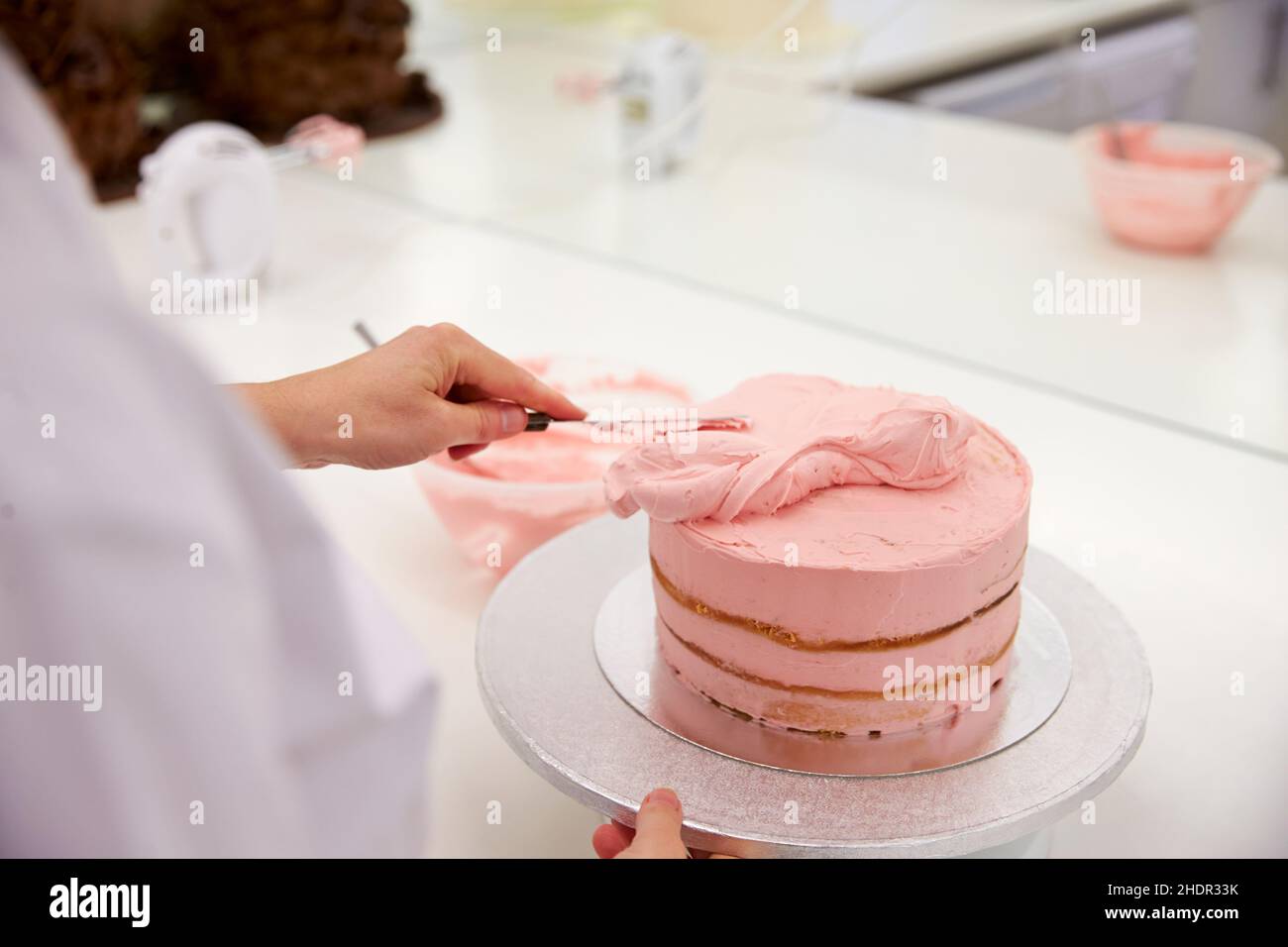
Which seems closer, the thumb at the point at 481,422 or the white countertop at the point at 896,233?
the thumb at the point at 481,422

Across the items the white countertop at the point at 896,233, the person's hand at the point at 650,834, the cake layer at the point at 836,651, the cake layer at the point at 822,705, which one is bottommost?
the person's hand at the point at 650,834

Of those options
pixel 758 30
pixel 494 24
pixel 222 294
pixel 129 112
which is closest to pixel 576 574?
pixel 222 294

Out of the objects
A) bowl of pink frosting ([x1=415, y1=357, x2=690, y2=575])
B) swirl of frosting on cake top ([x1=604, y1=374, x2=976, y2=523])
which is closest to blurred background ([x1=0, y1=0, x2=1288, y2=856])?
bowl of pink frosting ([x1=415, y1=357, x2=690, y2=575])

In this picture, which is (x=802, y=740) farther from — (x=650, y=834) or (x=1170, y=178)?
(x=1170, y=178)

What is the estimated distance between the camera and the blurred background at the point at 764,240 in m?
1.00

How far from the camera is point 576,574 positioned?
91 cm

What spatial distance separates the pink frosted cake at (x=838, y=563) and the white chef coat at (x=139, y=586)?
337 mm

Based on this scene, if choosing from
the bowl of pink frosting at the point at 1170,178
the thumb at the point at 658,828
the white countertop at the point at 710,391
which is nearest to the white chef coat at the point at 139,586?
the white countertop at the point at 710,391

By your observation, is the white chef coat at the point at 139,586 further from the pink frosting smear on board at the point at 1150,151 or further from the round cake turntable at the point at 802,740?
the pink frosting smear on board at the point at 1150,151

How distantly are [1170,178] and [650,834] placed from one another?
116cm
